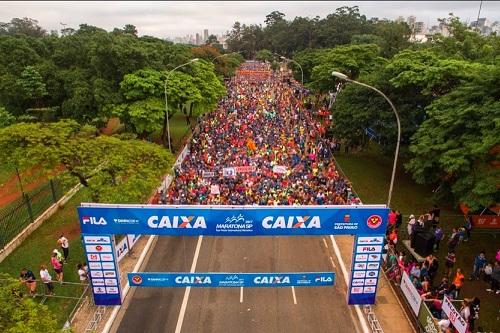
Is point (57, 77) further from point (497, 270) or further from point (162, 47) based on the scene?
point (497, 270)

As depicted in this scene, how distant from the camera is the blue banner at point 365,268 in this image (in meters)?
15.1

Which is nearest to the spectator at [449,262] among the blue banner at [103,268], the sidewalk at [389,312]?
the sidewalk at [389,312]

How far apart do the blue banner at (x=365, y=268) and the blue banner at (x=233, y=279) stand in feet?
3.36

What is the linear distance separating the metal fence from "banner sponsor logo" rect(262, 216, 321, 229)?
14.3m

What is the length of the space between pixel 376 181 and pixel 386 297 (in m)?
14.2

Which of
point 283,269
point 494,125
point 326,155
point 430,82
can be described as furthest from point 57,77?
point 494,125

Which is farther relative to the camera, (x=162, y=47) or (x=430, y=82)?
(x=162, y=47)

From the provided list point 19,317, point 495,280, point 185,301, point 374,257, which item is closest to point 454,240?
point 495,280

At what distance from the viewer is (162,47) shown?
48031 mm

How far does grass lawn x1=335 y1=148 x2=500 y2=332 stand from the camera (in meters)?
16.6

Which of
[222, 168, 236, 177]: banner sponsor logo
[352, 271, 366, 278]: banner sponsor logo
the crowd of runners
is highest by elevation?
[222, 168, 236, 177]: banner sponsor logo

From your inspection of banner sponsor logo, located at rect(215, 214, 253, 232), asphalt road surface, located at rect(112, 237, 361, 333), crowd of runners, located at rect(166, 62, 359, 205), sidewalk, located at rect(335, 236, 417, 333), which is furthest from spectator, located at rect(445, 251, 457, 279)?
banner sponsor logo, located at rect(215, 214, 253, 232)

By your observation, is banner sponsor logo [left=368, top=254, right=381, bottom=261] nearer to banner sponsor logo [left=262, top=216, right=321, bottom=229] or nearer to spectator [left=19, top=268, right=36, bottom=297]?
banner sponsor logo [left=262, top=216, right=321, bottom=229]

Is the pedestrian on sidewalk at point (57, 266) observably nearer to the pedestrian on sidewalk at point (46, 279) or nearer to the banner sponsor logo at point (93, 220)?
the pedestrian on sidewalk at point (46, 279)
